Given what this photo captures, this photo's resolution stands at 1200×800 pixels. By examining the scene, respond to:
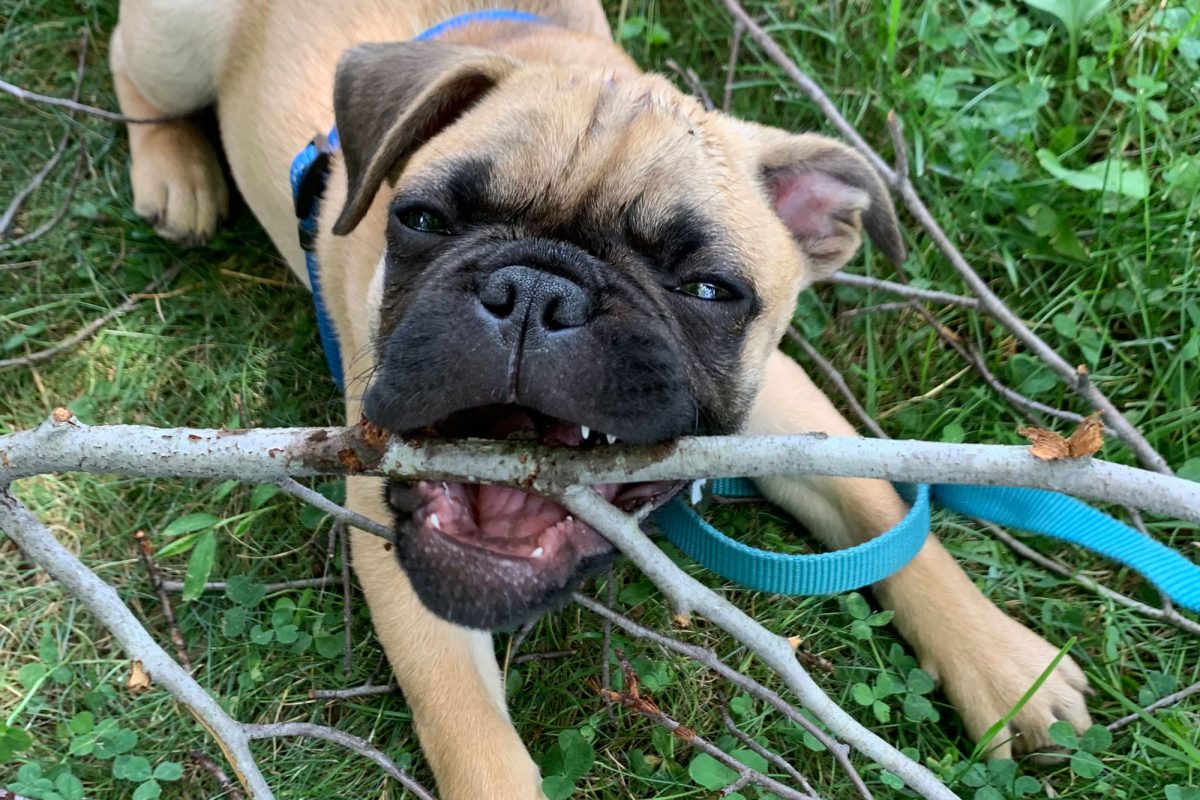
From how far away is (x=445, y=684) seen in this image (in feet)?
10.6

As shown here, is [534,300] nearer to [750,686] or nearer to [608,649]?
[750,686]

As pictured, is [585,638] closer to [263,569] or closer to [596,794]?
[596,794]

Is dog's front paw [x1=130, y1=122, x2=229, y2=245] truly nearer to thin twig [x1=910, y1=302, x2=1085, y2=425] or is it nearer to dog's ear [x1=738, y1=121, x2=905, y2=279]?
dog's ear [x1=738, y1=121, x2=905, y2=279]

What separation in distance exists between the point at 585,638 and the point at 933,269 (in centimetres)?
229

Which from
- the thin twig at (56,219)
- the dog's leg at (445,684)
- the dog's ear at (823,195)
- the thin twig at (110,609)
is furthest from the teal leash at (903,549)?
the thin twig at (56,219)

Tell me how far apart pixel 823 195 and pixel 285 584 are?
2.44 metres

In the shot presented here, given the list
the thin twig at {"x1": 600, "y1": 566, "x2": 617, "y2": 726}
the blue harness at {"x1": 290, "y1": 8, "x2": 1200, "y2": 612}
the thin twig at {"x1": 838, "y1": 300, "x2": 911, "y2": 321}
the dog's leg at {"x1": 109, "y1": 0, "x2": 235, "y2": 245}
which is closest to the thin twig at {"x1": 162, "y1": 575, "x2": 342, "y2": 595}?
the blue harness at {"x1": 290, "y1": 8, "x2": 1200, "y2": 612}

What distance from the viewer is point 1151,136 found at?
14.9ft

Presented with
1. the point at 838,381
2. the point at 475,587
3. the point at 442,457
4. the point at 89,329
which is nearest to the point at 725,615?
the point at 475,587

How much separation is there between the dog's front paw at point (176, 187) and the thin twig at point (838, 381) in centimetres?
270

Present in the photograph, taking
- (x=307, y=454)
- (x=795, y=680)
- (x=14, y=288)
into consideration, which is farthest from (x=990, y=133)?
(x=14, y=288)

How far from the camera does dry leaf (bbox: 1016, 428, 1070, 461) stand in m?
1.81

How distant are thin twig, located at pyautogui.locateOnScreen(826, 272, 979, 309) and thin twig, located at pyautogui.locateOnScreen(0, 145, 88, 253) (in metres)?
3.50

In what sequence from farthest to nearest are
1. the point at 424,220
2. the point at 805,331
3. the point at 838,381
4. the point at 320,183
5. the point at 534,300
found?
the point at 805,331
the point at 838,381
the point at 320,183
the point at 424,220
the point at 534,300
